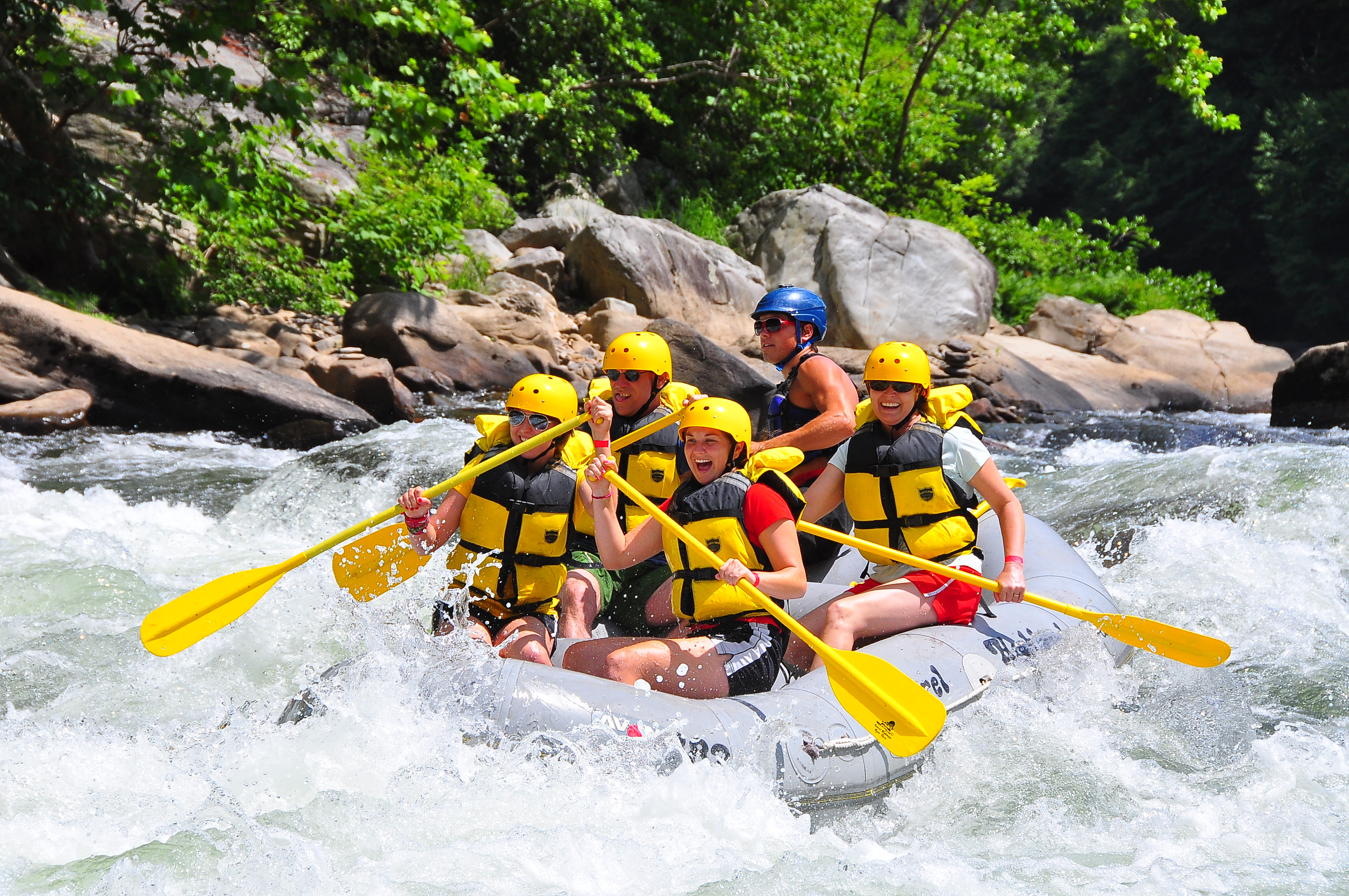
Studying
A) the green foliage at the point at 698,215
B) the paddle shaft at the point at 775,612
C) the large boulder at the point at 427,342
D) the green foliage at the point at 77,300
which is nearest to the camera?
the paddle shaft at the point at 775,612

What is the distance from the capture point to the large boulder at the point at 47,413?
288 inches

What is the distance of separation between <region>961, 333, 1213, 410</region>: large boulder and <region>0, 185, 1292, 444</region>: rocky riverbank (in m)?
0.04

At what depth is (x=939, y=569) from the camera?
3.34m

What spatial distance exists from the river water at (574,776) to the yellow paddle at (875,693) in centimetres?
28

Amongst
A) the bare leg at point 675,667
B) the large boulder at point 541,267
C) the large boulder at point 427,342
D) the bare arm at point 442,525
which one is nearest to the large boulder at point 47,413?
the large boulder at point 427,342

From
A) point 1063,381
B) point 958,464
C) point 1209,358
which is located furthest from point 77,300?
point 1209,358

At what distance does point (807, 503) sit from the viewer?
12.2 feet

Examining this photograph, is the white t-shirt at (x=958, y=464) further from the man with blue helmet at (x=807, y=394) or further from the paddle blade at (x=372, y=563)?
the paddle blade at (x=372, y=563)

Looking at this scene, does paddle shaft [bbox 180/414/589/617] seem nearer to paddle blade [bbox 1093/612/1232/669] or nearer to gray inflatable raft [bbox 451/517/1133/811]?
gray inflatable raft [bbox 451/517/1133/811]

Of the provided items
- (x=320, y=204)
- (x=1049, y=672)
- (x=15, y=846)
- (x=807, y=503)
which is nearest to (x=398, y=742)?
(x=15, y=846)

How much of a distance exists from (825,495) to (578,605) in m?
0.91

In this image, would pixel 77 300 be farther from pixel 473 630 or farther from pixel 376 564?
pixel 473 630

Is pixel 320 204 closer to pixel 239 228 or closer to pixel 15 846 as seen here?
pixel 239 228

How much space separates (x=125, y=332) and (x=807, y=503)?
20.7 feet
